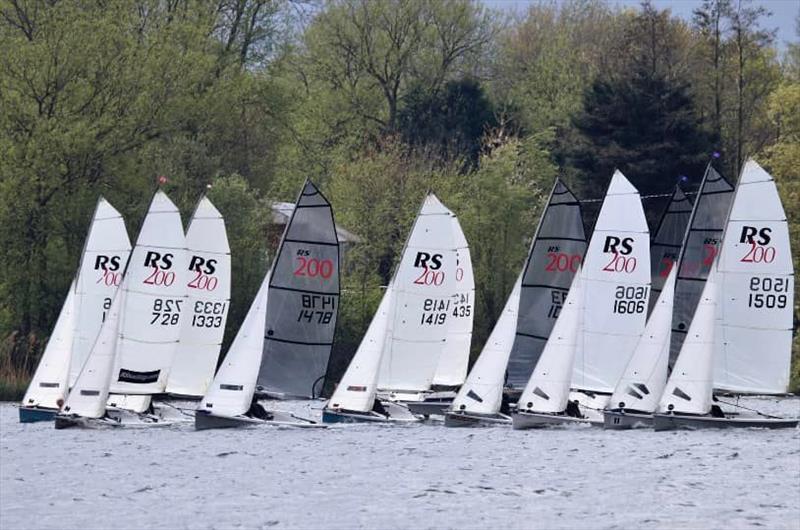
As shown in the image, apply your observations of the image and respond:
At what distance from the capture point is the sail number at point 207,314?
3925cm

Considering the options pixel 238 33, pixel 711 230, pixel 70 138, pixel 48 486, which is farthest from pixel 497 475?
pixel 238 33

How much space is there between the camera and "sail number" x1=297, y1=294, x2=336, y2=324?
1468 inches

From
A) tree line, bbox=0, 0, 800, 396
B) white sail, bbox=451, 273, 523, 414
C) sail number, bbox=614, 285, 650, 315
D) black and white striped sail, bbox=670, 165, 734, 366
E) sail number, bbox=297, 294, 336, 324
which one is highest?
tree line, bbox=0, 0, 800, 396

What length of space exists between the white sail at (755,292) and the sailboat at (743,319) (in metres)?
0.02

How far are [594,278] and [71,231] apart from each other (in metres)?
20.1

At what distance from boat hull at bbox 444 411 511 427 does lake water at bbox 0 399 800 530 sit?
26 centimetres

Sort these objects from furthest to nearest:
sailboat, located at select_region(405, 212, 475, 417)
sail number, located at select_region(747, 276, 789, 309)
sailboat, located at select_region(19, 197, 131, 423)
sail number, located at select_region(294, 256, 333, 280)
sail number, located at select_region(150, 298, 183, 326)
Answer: sailboat, located at select_region(405, 212, 475, 417), sailboat, located at select_region(19, 197, 131, 423), sail number, located at select_region(150, 298, 183, 326), sail number, located at select_region(294, 256, 333, 280), sail number, located at select_region(747, 276, 789, 309)

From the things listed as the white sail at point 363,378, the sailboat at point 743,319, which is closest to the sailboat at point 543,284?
the white sail at point 363,378

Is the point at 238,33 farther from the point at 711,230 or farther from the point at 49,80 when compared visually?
the point at 711,230

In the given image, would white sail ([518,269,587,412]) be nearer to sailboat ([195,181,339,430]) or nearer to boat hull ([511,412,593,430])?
boat hull ([511,412,593,430])

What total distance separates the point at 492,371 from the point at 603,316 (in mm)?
2940

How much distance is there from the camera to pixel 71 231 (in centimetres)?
5306

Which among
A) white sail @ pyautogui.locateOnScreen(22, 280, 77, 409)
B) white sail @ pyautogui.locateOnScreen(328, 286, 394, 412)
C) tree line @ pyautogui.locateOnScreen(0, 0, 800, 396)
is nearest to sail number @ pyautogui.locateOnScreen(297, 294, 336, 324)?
white sail @ pyautogui.locateOnScreen(328, 286, 394, 412)

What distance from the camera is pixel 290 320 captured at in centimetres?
3719
